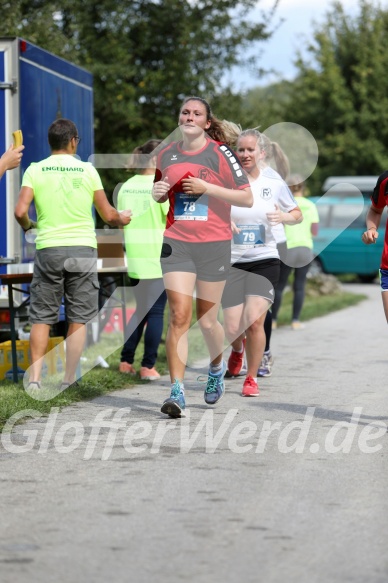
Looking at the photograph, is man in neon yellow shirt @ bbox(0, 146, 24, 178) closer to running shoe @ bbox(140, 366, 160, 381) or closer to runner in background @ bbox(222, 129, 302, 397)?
runner in background @ bbox(222, 129, 302, 397)

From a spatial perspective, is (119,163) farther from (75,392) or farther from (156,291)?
(75,392)

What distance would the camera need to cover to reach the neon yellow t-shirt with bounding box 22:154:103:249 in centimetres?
888

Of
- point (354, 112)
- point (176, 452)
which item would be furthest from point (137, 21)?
point (354, 112)

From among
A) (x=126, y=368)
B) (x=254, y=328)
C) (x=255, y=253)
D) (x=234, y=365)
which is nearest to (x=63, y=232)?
(x=255, y=253)

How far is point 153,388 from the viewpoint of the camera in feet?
31.7

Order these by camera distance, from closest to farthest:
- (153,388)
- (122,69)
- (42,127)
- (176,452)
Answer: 1. (176,452)
2. (153,388)
3. (42,127)
4. (122,69)

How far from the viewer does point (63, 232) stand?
8.95 m

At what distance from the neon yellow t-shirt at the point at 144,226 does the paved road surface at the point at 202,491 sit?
46.4 inches

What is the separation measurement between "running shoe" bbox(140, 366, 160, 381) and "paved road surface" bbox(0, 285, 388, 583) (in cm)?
68

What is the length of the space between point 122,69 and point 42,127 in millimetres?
9081

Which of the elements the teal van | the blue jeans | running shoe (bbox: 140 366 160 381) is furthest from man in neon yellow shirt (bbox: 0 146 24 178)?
the teal van

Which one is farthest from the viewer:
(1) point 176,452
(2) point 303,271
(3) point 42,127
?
(2) point 303,271

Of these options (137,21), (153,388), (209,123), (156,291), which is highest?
(137,21)

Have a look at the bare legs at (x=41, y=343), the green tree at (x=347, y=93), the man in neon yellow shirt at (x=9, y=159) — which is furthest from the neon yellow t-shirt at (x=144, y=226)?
the green tree at (x=347, y=93)
